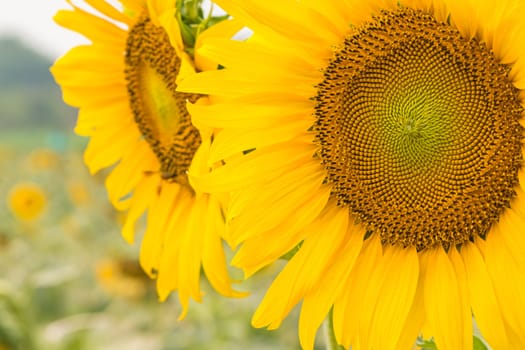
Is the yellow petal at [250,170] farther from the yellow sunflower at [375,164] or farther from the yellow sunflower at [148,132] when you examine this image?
the yellow sunflower at [148,132]

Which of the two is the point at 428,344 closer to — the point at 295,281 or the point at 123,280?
the point at 295,281

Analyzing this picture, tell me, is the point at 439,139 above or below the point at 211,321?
above

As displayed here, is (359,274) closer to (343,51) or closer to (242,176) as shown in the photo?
(242,176)

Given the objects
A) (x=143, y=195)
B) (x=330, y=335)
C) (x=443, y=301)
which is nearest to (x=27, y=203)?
(x=143, y=195)

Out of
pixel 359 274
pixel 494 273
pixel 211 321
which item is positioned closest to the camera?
pixel 494 273

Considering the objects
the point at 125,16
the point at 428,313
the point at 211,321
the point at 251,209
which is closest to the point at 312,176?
the point at 251,209

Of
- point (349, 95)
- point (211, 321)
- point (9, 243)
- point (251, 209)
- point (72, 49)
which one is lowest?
point (9, 243)

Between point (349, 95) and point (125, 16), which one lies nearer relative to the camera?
point (349, 95)

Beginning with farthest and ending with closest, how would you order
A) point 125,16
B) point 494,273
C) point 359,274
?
point 125,16, point 359,274, point 494,273

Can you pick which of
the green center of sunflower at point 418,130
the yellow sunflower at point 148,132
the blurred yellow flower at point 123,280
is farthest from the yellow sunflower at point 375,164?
the blurred yellow flower at point 123,280
